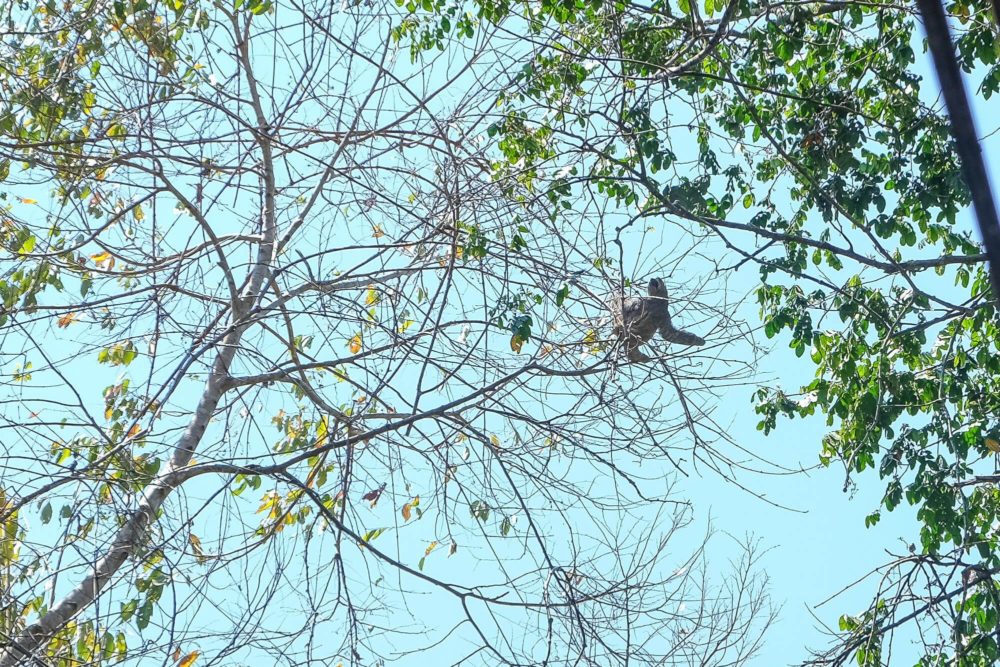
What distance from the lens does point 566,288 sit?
464 cm

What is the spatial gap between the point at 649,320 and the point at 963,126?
158 inches

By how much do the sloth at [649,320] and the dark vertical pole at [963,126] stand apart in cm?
345

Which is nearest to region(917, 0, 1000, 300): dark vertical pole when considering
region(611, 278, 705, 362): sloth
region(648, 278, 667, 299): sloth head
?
region(611, 278, 705, 362): sloth

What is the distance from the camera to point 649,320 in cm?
518

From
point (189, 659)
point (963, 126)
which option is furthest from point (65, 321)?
point (963, 126)

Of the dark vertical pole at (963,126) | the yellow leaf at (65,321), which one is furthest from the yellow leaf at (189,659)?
the dark vertical pole at (963,126)

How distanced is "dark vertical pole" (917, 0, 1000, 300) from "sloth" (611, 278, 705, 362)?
345 cm

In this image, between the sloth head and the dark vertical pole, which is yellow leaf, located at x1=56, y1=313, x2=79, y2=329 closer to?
the sloth head

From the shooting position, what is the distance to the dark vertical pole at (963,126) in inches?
45.2

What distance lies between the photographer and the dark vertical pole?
1.15 meters

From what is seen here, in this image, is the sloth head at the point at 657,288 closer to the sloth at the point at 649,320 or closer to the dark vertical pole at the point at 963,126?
the sloth at the point at 649,320

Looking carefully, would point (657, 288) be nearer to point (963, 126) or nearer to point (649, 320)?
point (649, 320)

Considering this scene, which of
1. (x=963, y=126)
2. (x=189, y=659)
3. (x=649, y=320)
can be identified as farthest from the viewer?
(x=649, y=320)

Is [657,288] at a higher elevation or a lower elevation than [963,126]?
higher
